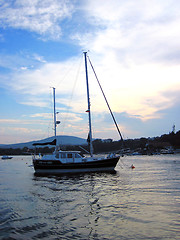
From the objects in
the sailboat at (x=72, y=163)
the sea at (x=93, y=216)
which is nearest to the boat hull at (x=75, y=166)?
the sailboat at (x=72, y=163)

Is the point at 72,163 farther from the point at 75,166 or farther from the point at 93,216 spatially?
the point at 93,216

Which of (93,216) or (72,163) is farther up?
(72,163)

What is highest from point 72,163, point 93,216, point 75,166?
point 72,163

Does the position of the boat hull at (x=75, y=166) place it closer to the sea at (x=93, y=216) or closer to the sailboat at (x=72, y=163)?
the sailboat at (x=72, y=163)

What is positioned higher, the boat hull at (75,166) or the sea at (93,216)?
the boat hull at (75,166)

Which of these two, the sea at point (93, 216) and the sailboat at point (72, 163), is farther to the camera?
the sailboat at point (72, 163)

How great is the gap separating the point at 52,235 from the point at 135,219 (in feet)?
15.4

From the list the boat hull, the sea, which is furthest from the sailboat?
the sea

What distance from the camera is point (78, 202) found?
661 inches

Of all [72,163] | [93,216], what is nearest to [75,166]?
[72,163]

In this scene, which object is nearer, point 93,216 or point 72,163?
point 93,216

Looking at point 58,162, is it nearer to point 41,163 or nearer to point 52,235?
point 41,163

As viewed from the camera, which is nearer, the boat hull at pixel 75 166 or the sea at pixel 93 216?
the sea at pixel 93 216

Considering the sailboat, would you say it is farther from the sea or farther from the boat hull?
the sea
